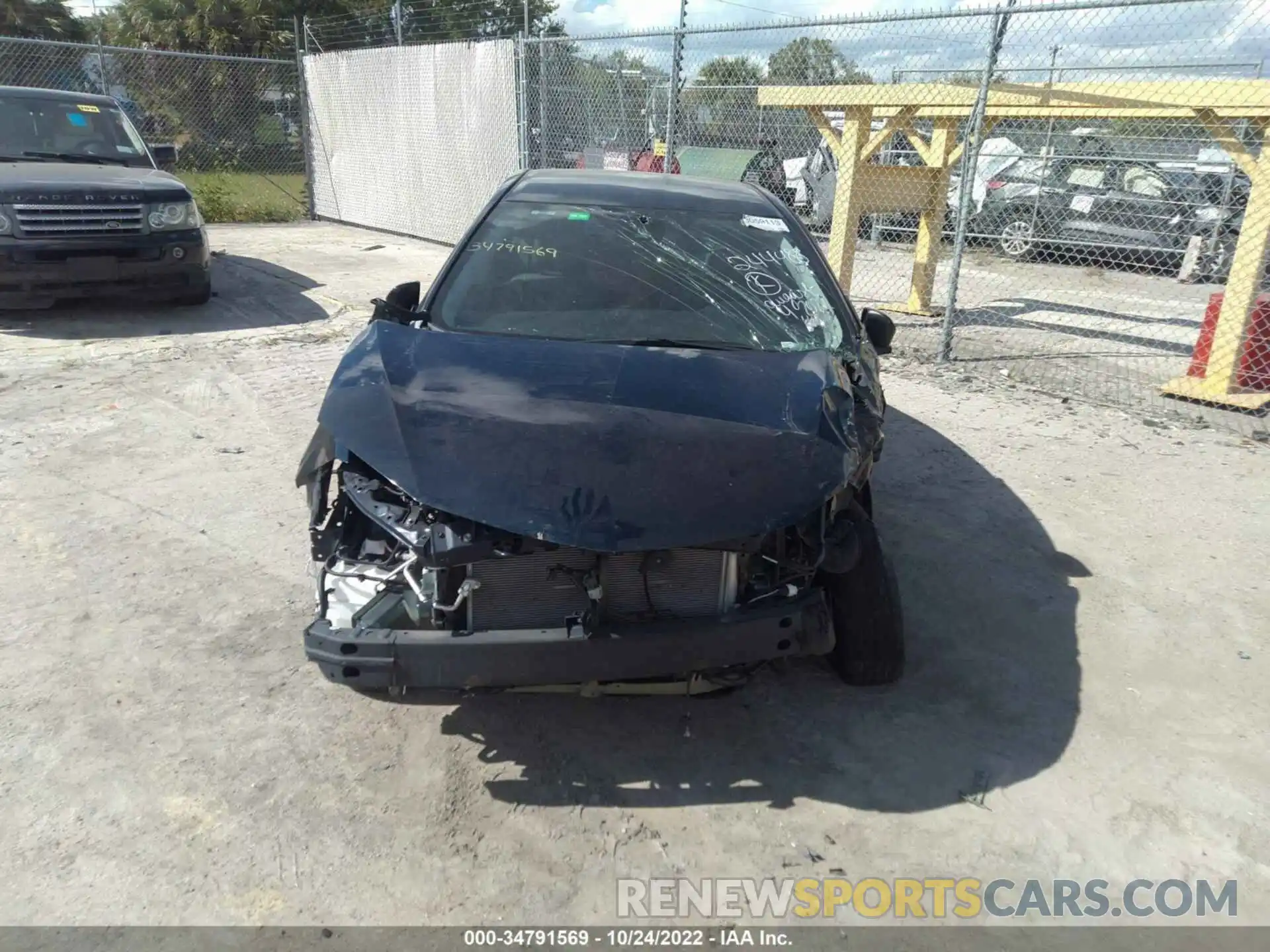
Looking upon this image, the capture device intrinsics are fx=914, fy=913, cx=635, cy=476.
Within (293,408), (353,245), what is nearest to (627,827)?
(293,408)

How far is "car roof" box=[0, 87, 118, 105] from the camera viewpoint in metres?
8.18

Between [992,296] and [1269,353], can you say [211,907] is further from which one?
[992,296]

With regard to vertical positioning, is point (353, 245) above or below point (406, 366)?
below

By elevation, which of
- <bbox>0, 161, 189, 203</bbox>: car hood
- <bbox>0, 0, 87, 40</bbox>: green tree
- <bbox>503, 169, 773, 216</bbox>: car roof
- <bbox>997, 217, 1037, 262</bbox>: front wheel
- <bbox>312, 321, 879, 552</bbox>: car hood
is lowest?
<bbox>997, 217, 1037, 262</bbox>: front wheel

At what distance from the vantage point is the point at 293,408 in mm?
5840

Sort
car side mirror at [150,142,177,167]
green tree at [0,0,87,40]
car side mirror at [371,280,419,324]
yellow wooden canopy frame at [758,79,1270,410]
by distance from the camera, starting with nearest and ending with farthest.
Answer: car side mirror at [371,280,419,324]
yellow wooden canopy frame at [758,79,1270,410]
car side mirror at [150,142,177,167]
green tree at [0,0,87,40]

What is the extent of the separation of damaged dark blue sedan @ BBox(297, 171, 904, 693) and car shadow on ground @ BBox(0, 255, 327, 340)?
520 centimetres

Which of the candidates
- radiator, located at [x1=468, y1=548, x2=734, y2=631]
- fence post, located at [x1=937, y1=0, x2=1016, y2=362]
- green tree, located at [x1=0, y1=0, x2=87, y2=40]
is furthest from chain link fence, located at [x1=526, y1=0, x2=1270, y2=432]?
green tree, located at [x1=0, y1=0, x2=87, y2=40]

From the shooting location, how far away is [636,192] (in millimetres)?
4211

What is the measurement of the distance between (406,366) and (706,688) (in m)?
1.46

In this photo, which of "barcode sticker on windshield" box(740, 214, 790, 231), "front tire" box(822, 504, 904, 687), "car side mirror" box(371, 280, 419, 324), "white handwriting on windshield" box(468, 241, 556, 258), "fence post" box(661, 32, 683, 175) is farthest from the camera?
"fence post" box(661, 32, 683, 175)

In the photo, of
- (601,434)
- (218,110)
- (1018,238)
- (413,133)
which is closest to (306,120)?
(218,110)

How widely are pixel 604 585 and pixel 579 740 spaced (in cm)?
68

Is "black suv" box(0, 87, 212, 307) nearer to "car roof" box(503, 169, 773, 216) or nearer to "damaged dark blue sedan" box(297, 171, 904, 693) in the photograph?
"car roof" box(503, 169, 773, 216)
